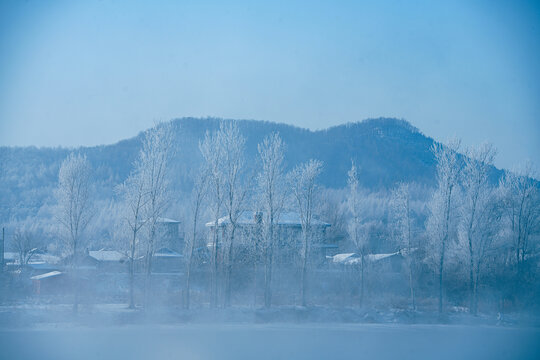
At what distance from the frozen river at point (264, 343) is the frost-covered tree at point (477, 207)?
686 centimetres

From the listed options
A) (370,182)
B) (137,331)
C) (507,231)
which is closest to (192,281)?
(137,331)

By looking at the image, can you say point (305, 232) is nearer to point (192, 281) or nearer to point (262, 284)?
point (262, 284)

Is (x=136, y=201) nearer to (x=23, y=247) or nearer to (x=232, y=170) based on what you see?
(x=232, y=170)

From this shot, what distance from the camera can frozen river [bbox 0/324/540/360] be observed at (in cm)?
1588

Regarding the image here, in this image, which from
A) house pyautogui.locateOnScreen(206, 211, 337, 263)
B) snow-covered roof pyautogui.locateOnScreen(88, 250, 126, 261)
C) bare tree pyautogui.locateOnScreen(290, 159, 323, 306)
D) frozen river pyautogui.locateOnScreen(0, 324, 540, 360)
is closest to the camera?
frozen river pyautogui.locateOnScreen(0, 324, 540, 360)

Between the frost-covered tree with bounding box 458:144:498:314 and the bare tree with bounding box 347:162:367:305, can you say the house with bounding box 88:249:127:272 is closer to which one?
the bare tree with bounding box 347:162:367:305

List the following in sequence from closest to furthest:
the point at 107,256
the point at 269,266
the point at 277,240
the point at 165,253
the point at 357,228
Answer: the point at 269,266 < the point at 357,228 < the point at 277,240 < the point at 165,253 < the point at 107,256

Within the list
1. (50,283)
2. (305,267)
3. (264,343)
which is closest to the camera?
(264,343)

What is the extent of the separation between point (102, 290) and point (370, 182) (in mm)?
58409

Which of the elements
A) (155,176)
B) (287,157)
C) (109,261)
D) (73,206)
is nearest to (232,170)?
(155,176)

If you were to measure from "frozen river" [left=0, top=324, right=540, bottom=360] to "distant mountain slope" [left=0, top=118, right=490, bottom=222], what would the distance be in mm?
40101

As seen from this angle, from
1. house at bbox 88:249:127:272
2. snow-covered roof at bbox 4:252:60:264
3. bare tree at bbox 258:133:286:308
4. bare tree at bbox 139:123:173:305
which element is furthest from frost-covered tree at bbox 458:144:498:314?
snow-covered roof at bbox 4:252:60:264

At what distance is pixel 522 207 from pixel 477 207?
508 centimetres

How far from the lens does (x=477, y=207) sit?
1222 inches
